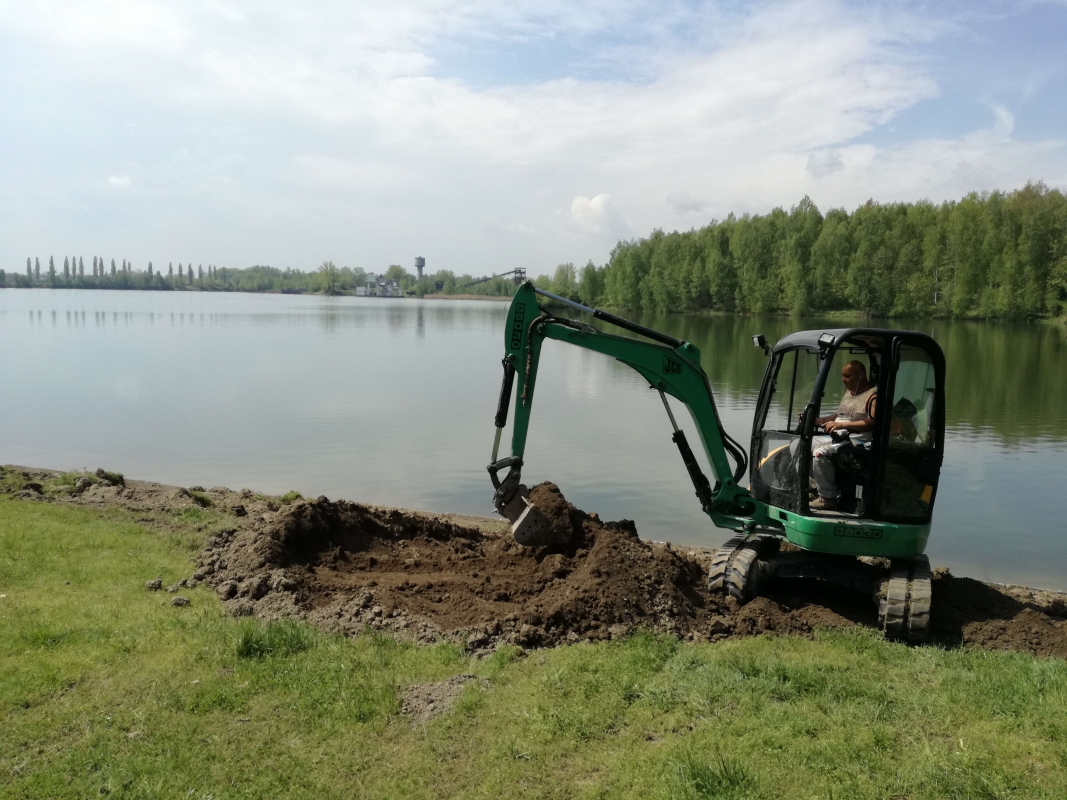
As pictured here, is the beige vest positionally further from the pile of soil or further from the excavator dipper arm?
the pile of soil

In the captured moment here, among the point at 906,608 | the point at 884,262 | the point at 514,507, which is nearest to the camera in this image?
the point at 906,608

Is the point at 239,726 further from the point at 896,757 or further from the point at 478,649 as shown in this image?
the point at 896,757

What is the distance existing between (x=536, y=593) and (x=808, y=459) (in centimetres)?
289

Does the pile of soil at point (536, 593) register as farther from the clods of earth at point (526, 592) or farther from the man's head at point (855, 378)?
the man's head at point (855, 378)

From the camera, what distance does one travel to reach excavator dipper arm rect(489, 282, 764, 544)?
8.41 meters

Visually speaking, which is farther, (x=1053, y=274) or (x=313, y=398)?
(x=1053, y=274)

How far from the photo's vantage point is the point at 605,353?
8.42 m

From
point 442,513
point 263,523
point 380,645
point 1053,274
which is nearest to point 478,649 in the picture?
point 380,645

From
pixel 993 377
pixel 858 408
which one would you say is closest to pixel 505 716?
pixel 858 408

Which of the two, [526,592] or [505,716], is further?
[526,592]

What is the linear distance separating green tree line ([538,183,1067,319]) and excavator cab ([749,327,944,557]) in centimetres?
7879

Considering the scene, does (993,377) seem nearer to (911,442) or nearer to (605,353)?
(911,442)

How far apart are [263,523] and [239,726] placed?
14.3ft

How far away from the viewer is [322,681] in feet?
18.9
